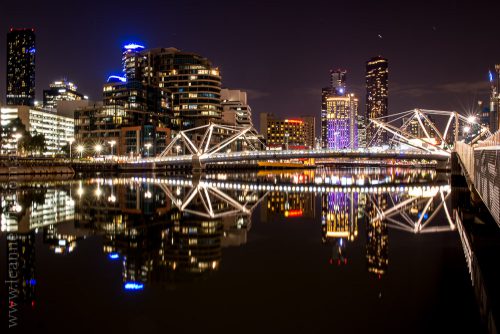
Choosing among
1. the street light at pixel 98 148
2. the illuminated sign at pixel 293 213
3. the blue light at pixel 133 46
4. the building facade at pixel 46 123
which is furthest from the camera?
the blue light at pixel 133 46

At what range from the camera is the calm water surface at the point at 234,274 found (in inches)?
389

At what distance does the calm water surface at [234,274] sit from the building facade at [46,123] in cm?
14792

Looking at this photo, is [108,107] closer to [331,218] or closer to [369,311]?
[331,218]

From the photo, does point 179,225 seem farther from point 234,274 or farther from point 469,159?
point 469,159

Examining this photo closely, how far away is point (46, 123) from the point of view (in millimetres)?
174750

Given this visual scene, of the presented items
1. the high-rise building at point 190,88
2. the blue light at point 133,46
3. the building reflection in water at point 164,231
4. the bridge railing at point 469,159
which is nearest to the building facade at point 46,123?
the blue light at point 133,46

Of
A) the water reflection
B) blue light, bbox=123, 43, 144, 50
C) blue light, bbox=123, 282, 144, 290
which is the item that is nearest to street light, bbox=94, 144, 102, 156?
blue light, bbox=123, 43, 144, 50

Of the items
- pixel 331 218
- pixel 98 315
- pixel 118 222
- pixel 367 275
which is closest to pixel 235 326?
pixel 98 315

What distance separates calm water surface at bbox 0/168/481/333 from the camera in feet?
32.4

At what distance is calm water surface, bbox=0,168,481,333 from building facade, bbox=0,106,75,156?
5824 inches

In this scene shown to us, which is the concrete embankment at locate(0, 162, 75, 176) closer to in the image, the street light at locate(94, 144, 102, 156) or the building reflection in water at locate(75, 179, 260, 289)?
the street light at locate(94, 144, 102, 156)

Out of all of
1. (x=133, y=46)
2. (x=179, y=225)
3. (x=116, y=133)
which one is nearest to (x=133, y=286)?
(x=179, y=225)

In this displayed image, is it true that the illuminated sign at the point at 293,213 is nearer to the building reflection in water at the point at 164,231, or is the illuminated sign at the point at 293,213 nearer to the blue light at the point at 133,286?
the building reflection in water at the point at 164,231

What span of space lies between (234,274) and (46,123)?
582 ft
